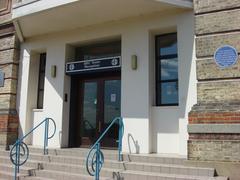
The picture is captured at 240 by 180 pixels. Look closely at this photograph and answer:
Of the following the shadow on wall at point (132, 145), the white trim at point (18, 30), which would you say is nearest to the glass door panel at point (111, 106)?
the shadow on wall at point (132, 145)

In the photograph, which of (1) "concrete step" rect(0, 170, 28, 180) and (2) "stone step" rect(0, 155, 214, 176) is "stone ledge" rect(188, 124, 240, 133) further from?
(1) "concrete step" rect(0, 170, 28, 180)

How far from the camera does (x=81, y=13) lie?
28.0 ft

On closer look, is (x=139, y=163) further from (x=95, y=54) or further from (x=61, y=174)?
(x=95, y=54)

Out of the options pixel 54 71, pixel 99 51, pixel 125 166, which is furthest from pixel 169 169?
pixel 54 71

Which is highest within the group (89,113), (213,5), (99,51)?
(213,5)

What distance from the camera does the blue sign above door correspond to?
28.3ft

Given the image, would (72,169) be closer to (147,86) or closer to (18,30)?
(147,86)

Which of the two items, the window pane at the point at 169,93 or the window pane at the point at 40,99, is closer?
the window pane at the point at 169,93

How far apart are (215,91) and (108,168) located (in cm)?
294

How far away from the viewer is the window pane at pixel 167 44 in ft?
26.9

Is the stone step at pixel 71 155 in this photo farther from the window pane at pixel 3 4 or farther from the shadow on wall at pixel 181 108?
the window pane at pixel 3 4

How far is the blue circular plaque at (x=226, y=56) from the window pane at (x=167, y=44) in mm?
1522

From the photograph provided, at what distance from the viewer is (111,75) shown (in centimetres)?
923

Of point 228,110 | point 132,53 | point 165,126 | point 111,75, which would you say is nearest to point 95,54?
point 111,75
